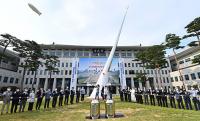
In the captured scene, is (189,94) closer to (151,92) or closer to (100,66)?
(151,92)

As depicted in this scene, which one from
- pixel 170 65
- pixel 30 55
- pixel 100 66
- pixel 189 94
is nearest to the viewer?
pixel 189 94

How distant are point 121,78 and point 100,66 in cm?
677

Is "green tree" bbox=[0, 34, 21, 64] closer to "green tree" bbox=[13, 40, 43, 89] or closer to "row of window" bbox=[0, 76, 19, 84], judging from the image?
"green tree" bbox=[13, 40, 43, 89]

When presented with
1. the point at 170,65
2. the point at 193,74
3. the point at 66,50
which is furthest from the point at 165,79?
the point at 66,50

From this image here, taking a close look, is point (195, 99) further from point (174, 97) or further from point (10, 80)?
point (10, 80)

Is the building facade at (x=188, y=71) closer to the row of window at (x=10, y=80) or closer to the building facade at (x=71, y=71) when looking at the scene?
the building facade at (x=71, y=71)

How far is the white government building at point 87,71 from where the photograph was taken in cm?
3988

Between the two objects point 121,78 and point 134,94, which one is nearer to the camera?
point 134,94

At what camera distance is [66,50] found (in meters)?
56.3

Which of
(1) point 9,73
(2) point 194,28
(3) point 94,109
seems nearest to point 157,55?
(2) point 194,28

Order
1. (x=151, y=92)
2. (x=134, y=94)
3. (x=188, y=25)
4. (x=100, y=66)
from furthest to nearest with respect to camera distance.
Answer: (x=100, y=66)
(x=188, y=25)
(x=134, y=94)
(x=151, y=92)

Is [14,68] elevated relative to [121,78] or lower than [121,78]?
elevated

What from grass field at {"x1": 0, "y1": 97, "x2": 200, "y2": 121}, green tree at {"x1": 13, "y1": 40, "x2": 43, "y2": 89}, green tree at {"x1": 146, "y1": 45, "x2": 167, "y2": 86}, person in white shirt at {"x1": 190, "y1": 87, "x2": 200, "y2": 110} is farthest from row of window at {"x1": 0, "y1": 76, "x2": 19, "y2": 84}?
person in white shirt at {"x1": 190, "y1": 87, "x2": 200, "y2": 110}

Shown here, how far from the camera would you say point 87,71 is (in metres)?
39.2
